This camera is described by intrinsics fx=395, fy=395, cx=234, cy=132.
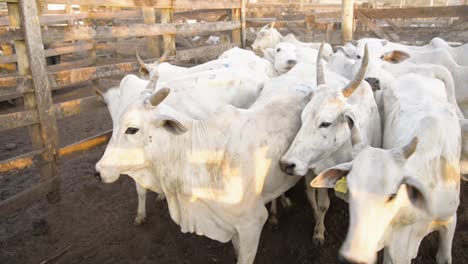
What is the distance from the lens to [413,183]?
2426 mm

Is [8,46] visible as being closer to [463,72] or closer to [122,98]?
[122,98]

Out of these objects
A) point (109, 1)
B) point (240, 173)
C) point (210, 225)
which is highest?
point (109, 1)

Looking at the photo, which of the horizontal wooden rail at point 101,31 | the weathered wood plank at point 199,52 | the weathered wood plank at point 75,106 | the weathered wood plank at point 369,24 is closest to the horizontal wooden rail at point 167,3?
the horizontal wooden rail at point 101,31

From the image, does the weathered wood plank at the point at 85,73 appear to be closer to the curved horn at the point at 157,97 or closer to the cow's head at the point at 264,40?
the curved horn at the point at 157,97

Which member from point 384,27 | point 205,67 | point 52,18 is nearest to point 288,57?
point 205,67

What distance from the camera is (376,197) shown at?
7.93 feet

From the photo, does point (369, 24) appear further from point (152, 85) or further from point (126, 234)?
point (126, 234)

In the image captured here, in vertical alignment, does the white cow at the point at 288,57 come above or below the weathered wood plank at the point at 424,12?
below

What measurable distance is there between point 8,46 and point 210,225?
26.1 ft

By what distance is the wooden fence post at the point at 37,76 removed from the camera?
4.12 meters

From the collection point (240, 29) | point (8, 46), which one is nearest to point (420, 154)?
point (240, 29)

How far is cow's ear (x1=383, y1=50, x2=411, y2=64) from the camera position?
16.3 ft

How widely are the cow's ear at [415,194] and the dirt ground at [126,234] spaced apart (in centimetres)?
140

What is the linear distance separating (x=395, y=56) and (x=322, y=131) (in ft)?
7.84
